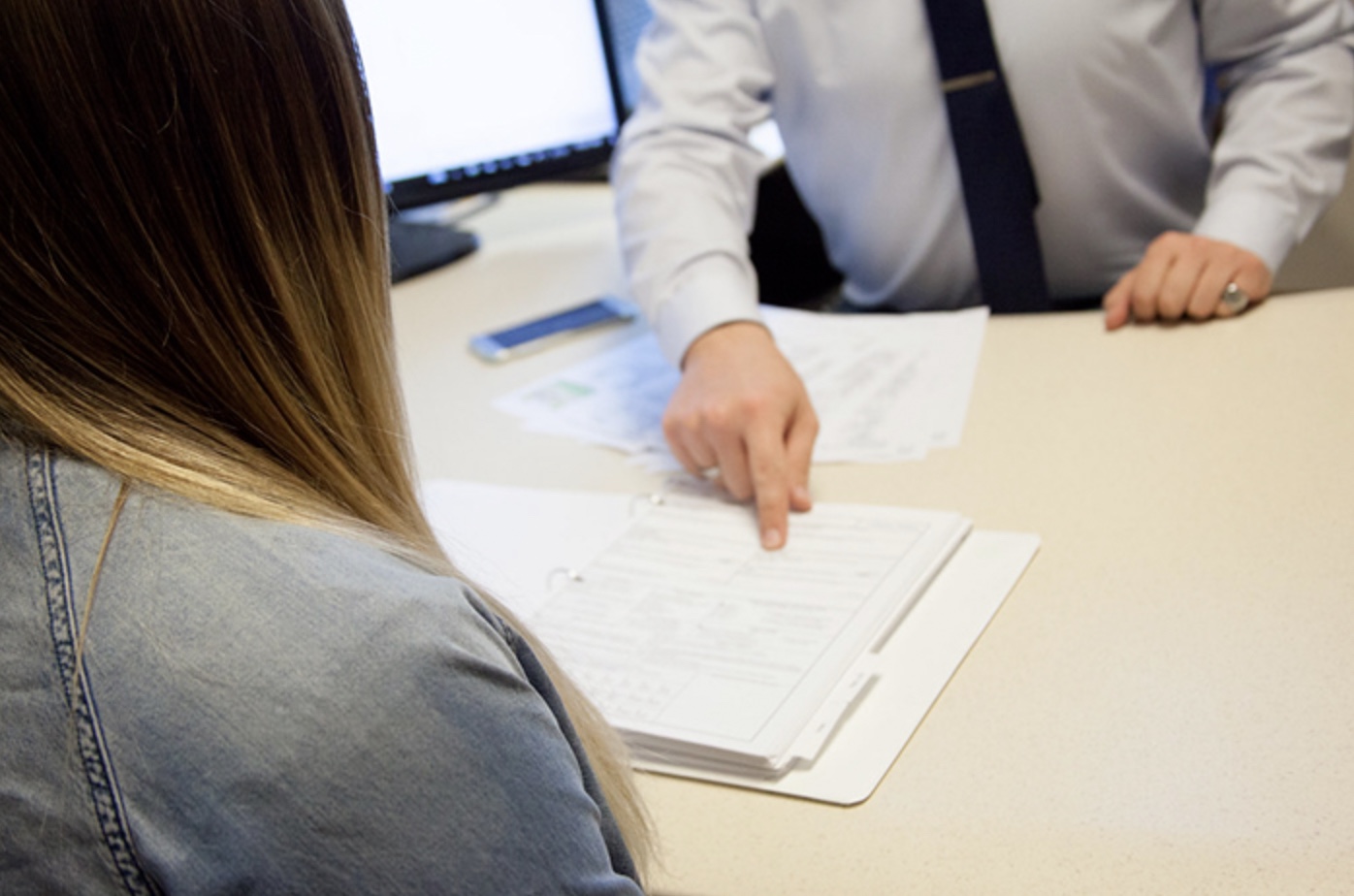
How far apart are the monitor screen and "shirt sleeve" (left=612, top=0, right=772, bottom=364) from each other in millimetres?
130

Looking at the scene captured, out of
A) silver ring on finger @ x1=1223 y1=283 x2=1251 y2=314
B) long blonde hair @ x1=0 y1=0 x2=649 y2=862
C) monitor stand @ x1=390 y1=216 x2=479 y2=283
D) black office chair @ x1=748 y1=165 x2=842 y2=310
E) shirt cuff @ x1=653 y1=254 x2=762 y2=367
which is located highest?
long blonde hair @ x1=0 y1=0 x2=649 y2=862

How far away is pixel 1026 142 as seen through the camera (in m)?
1.25

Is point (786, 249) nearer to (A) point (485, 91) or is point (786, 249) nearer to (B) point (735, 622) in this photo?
(A) point (485, 91)

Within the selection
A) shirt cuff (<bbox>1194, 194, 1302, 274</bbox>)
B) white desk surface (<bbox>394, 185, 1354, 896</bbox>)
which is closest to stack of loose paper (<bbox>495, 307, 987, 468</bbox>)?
white desk surface (<bbox>394, 185, 1354, 896</bbox>)

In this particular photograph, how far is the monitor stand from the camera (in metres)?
1.52

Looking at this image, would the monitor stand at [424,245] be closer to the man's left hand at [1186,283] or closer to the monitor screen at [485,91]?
the monitor screen at [485,91]

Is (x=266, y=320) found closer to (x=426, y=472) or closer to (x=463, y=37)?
(x=426, y=472)

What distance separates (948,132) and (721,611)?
0.72 m

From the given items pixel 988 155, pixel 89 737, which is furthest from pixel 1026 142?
pixel 89 737

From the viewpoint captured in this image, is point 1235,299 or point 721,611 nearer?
point 721,611

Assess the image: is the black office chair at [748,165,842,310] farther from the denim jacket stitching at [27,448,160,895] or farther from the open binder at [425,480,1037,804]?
the denim jacket stitching at [27,448,160,895]

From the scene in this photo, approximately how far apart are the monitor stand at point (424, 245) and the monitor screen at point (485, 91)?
14cm

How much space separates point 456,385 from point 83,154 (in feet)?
2.53

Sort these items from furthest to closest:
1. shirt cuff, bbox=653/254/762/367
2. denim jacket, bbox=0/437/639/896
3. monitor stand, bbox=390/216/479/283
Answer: monitor stand, bbox=390/216/479/283
shirt cuff, bbox=653/254/762/367
denim jacket, bbox=0/437/639/896
